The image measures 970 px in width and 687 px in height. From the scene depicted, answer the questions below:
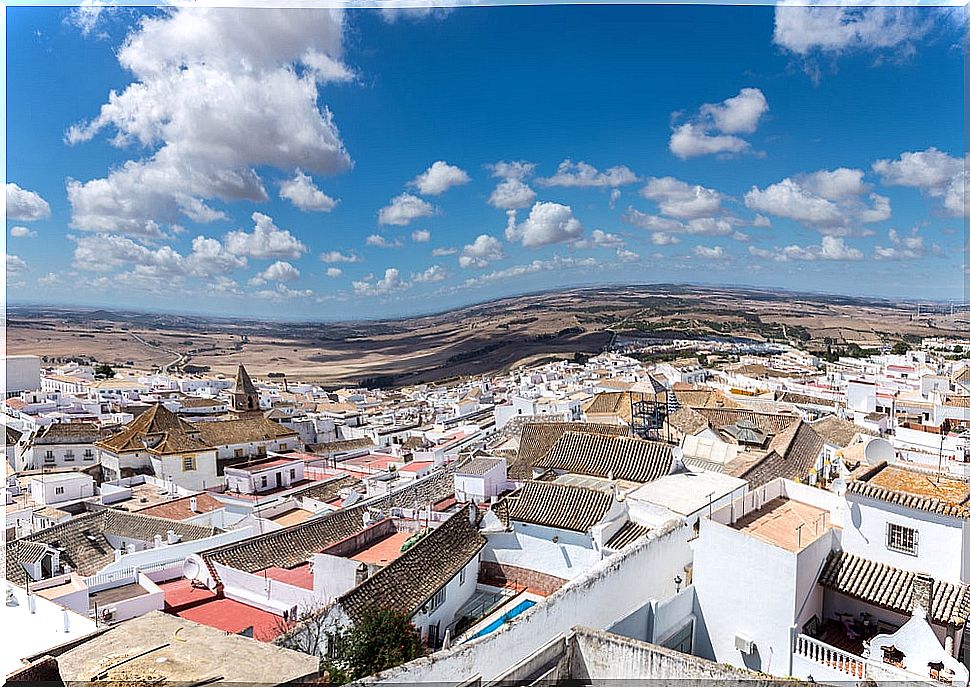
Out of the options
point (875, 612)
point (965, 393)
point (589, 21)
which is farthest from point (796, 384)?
point (589, 21)

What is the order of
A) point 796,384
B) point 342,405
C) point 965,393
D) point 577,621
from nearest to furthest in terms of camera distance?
point 577,621
point 965,393
point 796,384
point 342,405

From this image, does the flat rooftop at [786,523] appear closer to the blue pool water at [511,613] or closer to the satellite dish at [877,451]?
the satellite dish at [877,451]

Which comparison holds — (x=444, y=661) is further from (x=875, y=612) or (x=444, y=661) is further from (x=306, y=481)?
(x=306, y=481)

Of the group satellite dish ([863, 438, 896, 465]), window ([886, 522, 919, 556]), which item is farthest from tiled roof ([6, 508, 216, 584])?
satellite dish ([863, 438, 896, 465])

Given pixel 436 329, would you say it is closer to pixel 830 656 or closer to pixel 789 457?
pixel 789 457

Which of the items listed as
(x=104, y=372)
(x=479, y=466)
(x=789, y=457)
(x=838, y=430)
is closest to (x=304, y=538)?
(x=479, y=466)

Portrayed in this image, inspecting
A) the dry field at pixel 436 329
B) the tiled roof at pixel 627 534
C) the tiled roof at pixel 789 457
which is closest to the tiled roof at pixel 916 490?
the tiled roof at pixel 789 457

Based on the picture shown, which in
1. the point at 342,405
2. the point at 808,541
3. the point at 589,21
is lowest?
the point at 342,405
